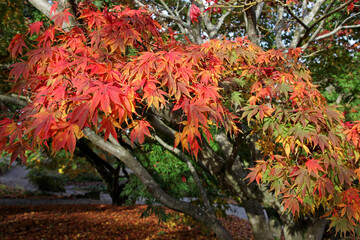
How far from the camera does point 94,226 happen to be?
6668 millimetres

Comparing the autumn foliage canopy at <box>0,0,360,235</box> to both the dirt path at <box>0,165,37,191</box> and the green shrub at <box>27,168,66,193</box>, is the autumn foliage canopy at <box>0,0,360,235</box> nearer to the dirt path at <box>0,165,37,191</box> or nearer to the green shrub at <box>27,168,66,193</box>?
the green shrub at <box>27,168,66,193</box>

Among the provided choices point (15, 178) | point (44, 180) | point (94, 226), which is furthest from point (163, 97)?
point (15, 178)

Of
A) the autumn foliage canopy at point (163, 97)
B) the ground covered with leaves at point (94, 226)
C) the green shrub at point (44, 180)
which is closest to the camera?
the autumn foliage canopy at point (163, 97)

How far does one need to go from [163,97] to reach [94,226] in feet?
19.8

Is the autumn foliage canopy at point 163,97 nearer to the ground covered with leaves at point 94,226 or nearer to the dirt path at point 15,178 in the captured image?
the ground covered with leaves at point 94,226

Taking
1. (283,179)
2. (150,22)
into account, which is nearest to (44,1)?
(150,22)

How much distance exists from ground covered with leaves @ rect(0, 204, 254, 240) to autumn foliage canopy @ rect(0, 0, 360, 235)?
4.03 m

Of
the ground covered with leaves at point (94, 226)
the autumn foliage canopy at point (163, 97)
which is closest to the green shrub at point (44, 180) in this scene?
the ground covered with leaves at point (94, 226)

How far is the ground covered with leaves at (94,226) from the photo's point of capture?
5.92 meters

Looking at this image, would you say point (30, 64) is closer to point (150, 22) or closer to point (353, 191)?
point (150, 22)

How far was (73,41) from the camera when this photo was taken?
6.98ft

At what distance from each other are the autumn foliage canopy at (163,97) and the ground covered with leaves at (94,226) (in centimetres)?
403

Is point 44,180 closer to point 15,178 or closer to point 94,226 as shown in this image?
point 94,226

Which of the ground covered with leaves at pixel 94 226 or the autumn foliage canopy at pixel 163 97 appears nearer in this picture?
the autumn foliage canopy at pixel 163 97
